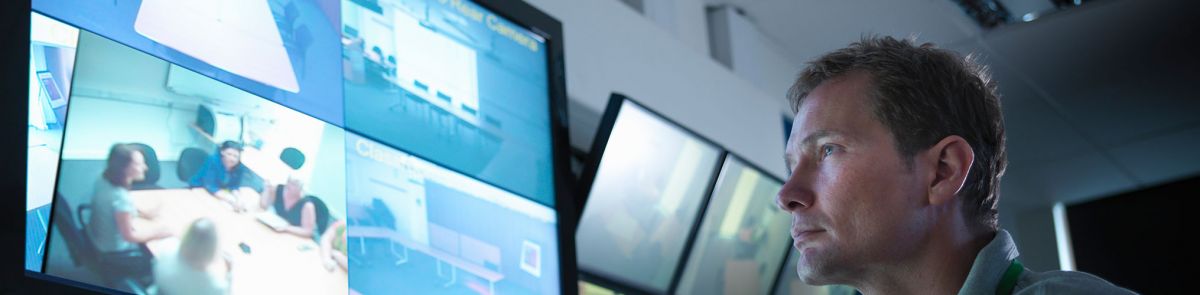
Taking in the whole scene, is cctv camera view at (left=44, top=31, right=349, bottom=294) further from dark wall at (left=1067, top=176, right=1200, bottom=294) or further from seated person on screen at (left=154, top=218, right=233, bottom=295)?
dark wall at (left=1067, top=176, right=1200, bottom=294)

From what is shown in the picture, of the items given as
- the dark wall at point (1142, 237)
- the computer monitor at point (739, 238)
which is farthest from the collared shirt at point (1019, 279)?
the dark wall at point (1142, 237)

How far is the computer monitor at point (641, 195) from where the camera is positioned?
368cm

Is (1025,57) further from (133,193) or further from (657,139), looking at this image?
(133,193)

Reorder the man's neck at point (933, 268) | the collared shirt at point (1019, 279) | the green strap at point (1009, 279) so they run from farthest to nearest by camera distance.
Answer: the man's neck at point (933, 268), the green strap at point (1009, 279), the collared shirt at point (1019, 279)

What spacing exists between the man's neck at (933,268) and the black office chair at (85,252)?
1.07 m

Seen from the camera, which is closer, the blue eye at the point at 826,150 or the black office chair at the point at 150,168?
the blue eye at the point at 826,150

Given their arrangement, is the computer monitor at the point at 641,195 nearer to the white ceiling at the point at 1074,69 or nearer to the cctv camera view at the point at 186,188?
the cctv camera view at the point at 186,188

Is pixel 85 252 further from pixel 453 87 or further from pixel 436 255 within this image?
pixel 453 87

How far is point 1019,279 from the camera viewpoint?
1.44 metres

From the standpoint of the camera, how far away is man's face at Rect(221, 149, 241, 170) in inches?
81.8

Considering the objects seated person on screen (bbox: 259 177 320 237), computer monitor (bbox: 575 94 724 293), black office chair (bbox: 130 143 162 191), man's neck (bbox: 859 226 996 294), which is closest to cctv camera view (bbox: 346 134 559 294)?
seated person on screen (bbox: 259 177 320 237)

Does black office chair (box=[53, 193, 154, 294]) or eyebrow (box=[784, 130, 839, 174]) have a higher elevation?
eyebrow (box=[784, 130, 839, 174])

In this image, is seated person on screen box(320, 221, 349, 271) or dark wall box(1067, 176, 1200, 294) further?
dark wall box(1067, 176, 1200, 294)

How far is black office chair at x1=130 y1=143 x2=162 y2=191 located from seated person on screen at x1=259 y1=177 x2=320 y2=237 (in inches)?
8.9
